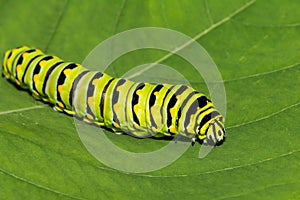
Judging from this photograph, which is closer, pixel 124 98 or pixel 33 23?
pixel 124 98

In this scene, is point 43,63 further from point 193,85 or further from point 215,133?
point 215,133

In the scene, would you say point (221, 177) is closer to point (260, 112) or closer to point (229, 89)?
point (260, 112)

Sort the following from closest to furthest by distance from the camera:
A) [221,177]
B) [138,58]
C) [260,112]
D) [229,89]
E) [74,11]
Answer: [221,177], [260,112], [229,89], [138,58], [74,11]

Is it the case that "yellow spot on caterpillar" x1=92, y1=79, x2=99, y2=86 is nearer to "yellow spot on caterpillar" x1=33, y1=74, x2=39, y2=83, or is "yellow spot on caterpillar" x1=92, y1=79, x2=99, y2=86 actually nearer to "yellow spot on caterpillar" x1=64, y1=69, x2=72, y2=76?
"yellow spot on caterpillar" x1=64, y1=69, x2=72, y2=76

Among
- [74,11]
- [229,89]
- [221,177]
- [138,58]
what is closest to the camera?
[221,177]

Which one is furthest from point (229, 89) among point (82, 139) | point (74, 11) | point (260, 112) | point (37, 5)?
point (37, 5)

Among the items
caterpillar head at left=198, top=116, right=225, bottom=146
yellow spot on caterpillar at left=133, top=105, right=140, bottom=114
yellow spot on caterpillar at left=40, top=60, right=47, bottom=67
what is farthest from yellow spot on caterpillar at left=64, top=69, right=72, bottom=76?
caterpillar head at left=198, top=116, right=225, bottom=146

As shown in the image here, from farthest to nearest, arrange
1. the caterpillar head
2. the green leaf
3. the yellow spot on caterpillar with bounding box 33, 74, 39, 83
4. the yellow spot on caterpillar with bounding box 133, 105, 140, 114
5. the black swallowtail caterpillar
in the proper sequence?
the yellow spot on caterpillar with bounding box 33, 74, 39, 83, the yellow spot on caterpillar with bounding box 133, 105, 140, 114, the black swallowtail caterpillar, the caterpillar head, the green leaf
